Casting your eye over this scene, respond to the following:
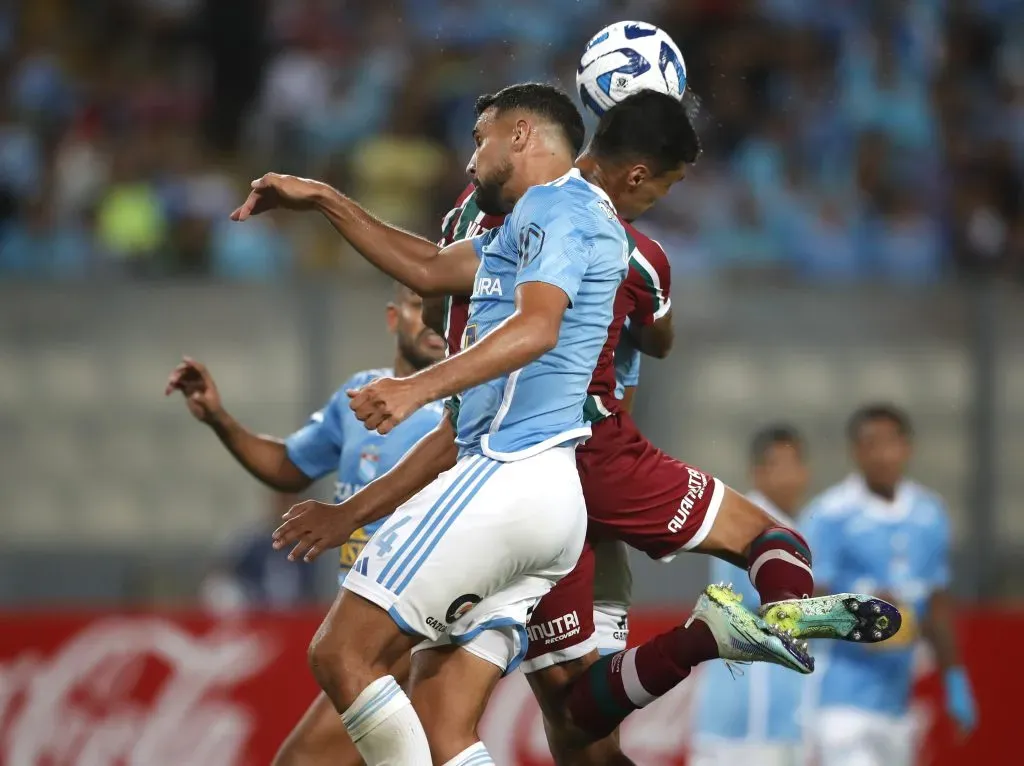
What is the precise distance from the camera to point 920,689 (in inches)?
347

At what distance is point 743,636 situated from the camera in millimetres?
4949

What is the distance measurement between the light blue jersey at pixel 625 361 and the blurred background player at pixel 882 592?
3.20 m

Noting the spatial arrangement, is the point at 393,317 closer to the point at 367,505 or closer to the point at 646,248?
the point at 646,248

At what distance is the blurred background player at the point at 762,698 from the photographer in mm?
7984

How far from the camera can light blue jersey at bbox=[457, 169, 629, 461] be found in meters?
4.42

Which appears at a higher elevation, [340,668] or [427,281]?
[427,281]

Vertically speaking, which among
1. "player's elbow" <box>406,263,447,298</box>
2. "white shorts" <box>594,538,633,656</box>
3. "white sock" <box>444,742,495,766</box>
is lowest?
"white sock" <box>444,742,495,766</box>

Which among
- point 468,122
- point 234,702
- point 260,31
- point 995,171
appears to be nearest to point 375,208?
point 468,122

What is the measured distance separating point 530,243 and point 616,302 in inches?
28.9

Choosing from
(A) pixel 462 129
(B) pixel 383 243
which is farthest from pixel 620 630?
(A) pixel 462 129

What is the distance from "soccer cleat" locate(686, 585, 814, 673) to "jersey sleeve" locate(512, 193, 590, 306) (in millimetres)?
1203

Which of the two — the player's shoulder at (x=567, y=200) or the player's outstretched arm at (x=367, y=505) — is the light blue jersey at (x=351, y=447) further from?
the player's shoulder at (x=567, y=200)

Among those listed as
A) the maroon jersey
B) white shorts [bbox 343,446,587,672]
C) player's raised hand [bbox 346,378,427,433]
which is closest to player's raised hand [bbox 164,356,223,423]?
the maroon jersey

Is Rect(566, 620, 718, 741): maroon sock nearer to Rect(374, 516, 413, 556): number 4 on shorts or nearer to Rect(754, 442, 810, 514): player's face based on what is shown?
Rect(374, 516, 413, 556): number 4 on shorts
